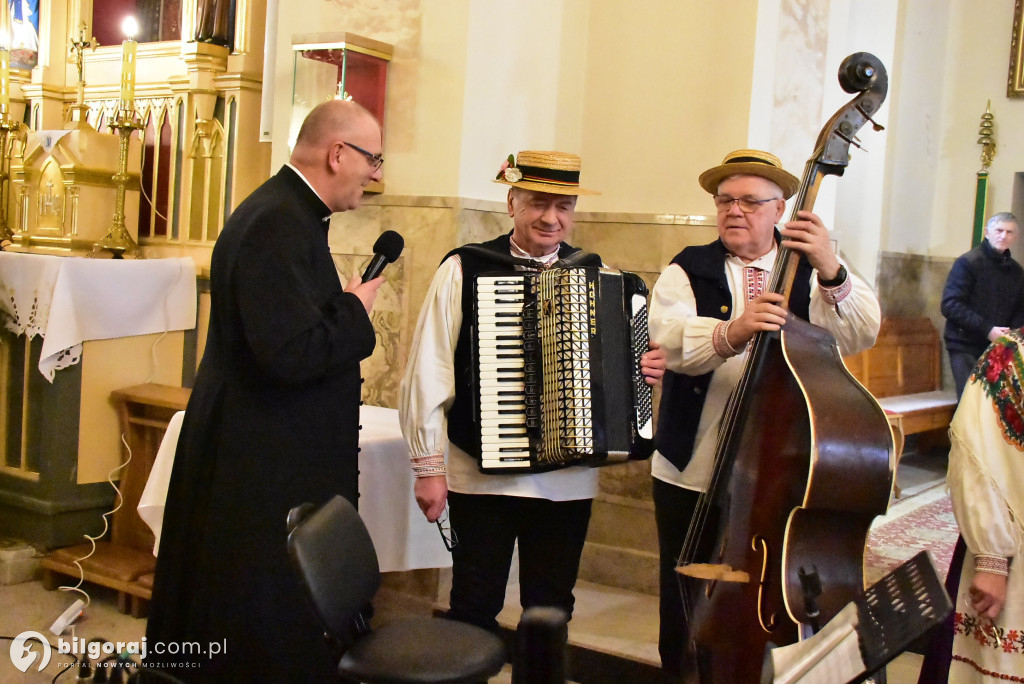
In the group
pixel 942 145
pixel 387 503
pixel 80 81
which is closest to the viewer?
pixel 387 503

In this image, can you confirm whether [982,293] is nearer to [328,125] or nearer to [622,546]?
[622,546]

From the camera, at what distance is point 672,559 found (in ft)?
8.67

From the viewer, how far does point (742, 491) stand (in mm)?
2279

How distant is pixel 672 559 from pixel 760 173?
40.2 inches

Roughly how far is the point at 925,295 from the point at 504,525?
19.8 feet

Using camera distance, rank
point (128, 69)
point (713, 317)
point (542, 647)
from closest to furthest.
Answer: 1. point (542, 647)
2. point (713, 317)
3. point (128, 69)

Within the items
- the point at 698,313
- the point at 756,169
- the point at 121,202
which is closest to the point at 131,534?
the point at 121,202

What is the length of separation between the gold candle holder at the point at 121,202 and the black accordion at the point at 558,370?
264 cm

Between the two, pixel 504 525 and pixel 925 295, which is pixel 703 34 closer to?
pixel 504 525

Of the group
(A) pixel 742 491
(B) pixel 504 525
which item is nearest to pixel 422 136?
(B) pixel 504 525

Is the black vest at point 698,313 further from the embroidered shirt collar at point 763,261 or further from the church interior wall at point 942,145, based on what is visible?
the church interior wall at point 942,145

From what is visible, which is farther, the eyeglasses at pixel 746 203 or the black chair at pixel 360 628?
the eyeglasses at pixel 746 203

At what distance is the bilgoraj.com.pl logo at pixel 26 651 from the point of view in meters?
3.25

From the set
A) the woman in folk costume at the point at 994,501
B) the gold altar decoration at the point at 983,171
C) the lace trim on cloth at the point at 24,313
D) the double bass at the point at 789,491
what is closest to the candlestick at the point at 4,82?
the lace trim on cloth at the point at 24,313
